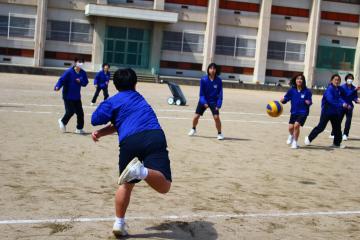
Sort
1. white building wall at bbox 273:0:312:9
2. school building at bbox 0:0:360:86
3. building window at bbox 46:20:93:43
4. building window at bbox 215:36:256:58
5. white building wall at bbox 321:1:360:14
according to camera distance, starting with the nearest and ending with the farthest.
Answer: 1. school building at bbox 0:0:360:86
2. building window at bbox 46:20:93:43
3. building window at bbox 215:36:256:58
4. white building wall at bbox 273:0:312:9
5. white building wall at bbox 321:1:360:14

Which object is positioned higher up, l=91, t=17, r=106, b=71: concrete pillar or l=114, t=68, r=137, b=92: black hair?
l=91, t=17, r=106, b=71: concrete pillar

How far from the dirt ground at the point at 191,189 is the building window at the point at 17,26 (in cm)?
3365

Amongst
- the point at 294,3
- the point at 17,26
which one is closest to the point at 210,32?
the point at 294,3

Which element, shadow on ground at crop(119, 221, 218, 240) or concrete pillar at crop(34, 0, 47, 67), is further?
concrete pillar at crop(34, 0, 47, 67)

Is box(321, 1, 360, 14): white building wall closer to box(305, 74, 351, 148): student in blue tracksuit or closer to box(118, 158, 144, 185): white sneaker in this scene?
box(305, 74, 351, 148): student in blue tracksuit

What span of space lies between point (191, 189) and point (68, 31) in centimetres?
4088

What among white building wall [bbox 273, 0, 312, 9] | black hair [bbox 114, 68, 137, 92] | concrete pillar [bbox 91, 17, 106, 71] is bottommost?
black hair [bbox 114, 68, 137, 92]

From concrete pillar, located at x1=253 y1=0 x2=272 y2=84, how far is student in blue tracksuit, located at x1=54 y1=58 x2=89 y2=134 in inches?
1526

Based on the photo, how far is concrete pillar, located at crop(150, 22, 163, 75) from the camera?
48.3 meters

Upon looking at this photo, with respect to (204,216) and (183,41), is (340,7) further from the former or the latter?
(204,216)

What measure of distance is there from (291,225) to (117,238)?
217 centimetres

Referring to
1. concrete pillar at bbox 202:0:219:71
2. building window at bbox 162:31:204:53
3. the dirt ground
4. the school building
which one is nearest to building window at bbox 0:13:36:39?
the school building

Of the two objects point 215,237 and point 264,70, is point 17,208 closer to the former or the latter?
point 215,237

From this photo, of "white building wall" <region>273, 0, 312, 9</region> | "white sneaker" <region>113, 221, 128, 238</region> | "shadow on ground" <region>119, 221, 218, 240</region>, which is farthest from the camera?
"white building wall" <region>273, 0, 312, 9</region>
